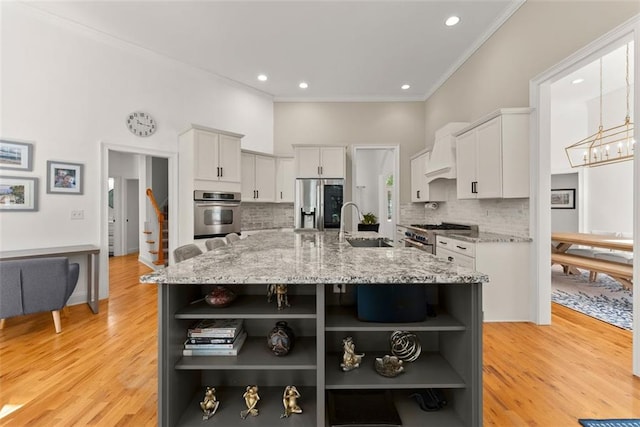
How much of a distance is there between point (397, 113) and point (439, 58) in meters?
1.52

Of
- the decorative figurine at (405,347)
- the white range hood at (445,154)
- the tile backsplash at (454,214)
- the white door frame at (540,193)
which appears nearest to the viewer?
the decorative figurine at (405,347)

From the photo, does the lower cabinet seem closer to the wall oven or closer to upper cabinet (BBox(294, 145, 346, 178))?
the wall oven

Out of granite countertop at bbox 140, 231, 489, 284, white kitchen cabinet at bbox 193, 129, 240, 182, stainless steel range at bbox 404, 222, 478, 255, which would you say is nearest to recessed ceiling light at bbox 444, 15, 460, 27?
stainless steel range at bbox 404, 222, 478, 255

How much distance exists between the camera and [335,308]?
161cm

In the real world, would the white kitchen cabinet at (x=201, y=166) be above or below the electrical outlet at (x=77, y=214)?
above

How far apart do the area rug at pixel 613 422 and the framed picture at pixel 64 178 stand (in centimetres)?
497

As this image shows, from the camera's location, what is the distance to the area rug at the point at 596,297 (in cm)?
315

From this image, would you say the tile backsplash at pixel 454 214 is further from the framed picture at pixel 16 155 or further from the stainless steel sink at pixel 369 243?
the framed picture at pixel 16 155

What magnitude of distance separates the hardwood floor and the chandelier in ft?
8.87

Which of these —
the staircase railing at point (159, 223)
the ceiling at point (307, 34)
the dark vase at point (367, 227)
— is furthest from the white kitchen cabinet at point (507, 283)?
the staircase railing at point (159, 223)

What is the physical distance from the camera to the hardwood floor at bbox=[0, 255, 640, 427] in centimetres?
168

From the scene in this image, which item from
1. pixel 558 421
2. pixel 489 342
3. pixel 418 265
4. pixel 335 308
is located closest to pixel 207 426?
pixel 335 308

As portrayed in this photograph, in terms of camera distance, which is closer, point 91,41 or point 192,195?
point 91,41

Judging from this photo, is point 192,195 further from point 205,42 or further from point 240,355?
point 240,355
